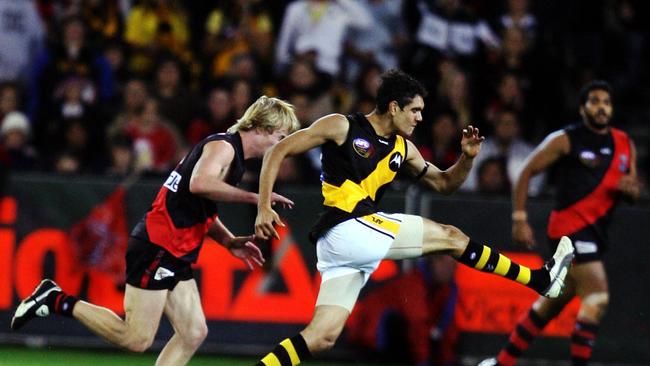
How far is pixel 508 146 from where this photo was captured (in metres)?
13.8

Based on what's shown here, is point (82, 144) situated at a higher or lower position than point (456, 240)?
lower

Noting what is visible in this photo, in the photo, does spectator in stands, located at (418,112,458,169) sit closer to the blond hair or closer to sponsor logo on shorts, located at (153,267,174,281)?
the blond hair

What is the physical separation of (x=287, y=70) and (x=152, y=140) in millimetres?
1994

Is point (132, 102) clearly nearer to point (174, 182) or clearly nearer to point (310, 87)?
point (310, 87)

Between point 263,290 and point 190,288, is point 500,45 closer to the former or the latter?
point 263,290

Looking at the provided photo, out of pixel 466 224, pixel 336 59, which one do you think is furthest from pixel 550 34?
pixel 466 224

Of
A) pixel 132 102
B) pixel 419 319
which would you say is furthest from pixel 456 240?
pixel 132 102

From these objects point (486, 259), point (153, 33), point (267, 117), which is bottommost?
point (486, 259)

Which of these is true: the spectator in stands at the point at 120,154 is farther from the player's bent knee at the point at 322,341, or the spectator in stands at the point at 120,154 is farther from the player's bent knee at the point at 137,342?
the player's bent knee at the point at 322,341

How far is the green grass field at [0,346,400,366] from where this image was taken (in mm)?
11047

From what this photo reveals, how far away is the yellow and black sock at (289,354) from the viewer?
8.00m

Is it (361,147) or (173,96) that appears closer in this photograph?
(361,147)

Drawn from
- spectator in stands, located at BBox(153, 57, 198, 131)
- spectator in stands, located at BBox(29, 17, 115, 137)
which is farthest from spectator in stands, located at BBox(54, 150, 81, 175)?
spectator in stands, located at BBox(153, 57, 198, 131)

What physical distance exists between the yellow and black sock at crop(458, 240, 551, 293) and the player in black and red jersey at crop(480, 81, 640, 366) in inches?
69.3
